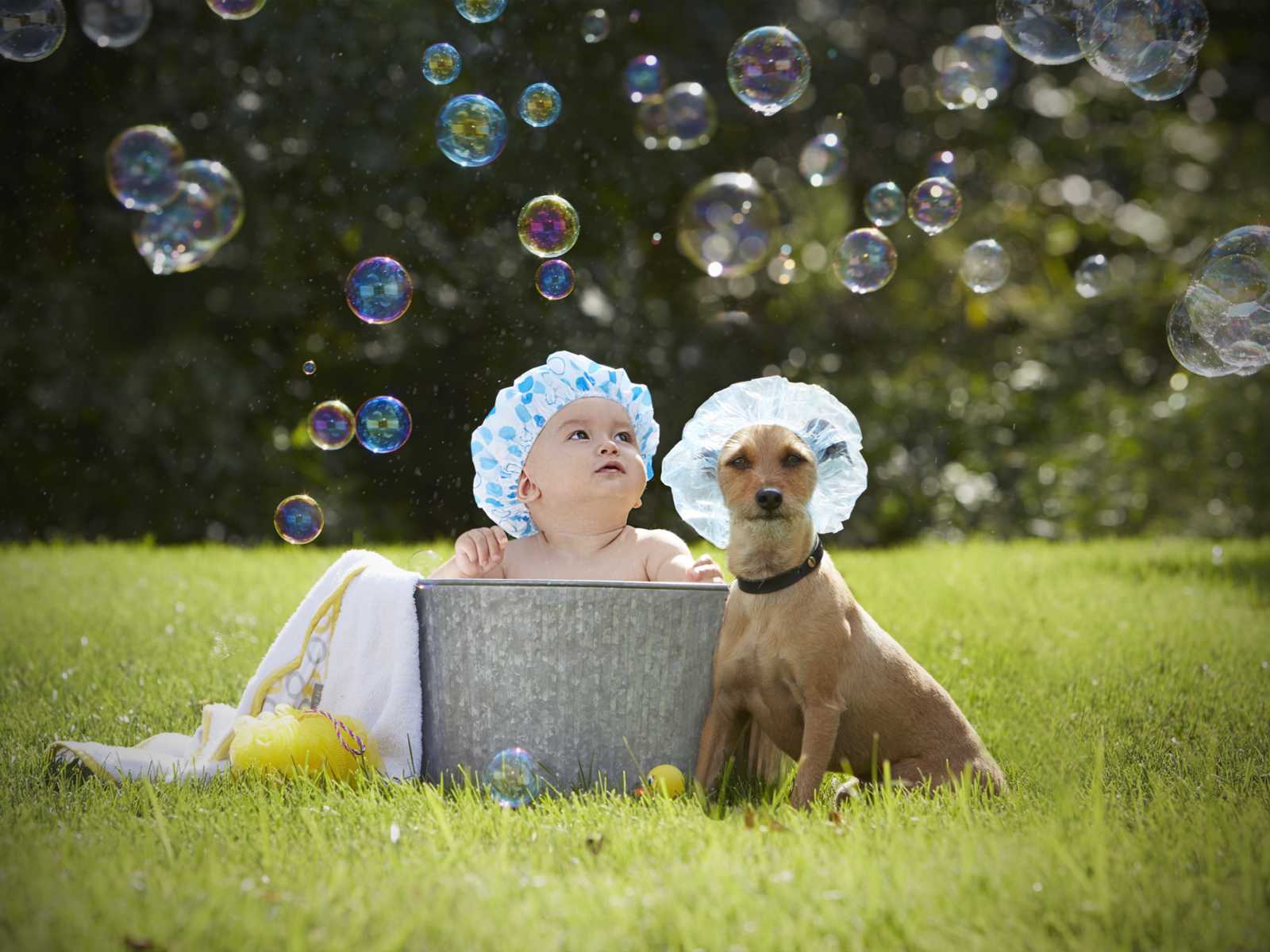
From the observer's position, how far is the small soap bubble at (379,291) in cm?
397

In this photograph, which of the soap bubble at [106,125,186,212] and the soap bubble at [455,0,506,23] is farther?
the soap bubble at [106,125,186,212]

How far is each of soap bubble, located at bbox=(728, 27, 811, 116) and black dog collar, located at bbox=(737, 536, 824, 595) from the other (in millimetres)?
2448

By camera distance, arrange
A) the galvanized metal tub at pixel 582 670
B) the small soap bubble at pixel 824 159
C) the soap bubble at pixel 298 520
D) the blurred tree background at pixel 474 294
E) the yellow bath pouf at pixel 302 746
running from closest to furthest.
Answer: the galvanized metal tub at pixel 582 670
the yellow bath pouf at pixel 302 746
the soap bubble at pixel 298 520
the small soap bubble at pixel 824 159
the blurred tree background at pixel 474 294

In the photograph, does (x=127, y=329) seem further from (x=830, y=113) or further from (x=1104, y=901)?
(x=1104, y=901)

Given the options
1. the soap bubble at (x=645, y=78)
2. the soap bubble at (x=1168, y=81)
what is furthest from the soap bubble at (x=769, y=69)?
the soap bubble at (x=1168, y=81)

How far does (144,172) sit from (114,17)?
114 centimetres

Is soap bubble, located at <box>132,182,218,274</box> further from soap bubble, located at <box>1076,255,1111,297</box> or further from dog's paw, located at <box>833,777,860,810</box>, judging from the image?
soap bubble, located at <box>1076,255,1111,297</box>

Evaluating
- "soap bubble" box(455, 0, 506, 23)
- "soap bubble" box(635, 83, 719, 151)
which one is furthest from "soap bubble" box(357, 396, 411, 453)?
"soap bubble" box(635, 83, 719, 151)

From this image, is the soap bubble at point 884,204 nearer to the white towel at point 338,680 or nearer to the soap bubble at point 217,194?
the soap bubble at point 217,194

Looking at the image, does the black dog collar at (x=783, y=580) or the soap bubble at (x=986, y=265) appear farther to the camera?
the soap bubble at (x=986, y=265)

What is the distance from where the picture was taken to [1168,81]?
14.3 ft

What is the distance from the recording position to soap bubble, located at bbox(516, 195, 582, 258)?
3850 mm

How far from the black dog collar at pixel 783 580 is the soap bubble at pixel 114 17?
4077 mm

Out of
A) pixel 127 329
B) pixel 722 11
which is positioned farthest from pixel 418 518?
pixel 722 11
